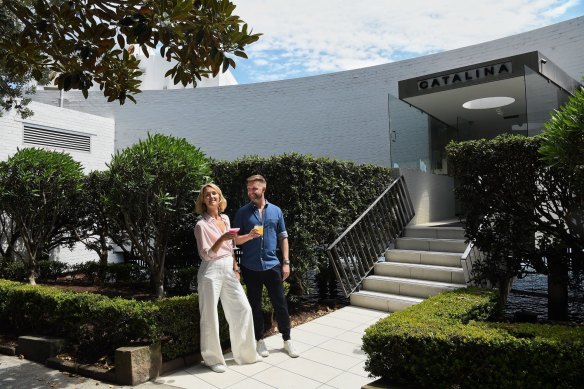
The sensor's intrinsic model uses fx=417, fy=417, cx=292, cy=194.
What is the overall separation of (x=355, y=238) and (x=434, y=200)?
352 centimetres

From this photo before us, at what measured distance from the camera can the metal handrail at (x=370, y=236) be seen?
21.0ft

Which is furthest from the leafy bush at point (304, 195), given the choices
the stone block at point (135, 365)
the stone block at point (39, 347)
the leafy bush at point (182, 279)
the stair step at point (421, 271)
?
the stone block at point (39, 347)

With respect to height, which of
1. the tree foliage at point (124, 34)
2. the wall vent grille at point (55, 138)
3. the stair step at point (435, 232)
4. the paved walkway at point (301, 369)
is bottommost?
the paved walkway at point (301, 369)

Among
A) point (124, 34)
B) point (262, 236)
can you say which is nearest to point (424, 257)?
point (262, 236)

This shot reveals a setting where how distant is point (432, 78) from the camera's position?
29.1 ft

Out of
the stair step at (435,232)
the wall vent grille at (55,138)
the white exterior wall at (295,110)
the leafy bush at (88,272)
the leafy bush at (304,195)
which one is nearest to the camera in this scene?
the leafy bush at (304,195)

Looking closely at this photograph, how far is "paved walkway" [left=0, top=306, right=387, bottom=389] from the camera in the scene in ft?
12.1

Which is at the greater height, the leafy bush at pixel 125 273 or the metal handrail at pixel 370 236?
the metal handrail at pixel 370 236

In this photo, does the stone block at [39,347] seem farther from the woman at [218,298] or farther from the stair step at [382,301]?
the stair step at [382,301]

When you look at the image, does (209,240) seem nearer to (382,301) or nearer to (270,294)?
(270,294)

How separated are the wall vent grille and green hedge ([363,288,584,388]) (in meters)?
11.4

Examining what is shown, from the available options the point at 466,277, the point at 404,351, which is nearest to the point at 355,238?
the point at 466,277

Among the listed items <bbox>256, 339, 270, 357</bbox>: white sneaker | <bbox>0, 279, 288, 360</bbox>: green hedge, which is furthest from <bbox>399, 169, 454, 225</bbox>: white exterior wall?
<bbox>256, 339, 270, 357</bbox>: white sneaker

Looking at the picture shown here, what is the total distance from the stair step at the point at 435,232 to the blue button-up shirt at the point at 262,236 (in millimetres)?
3614
